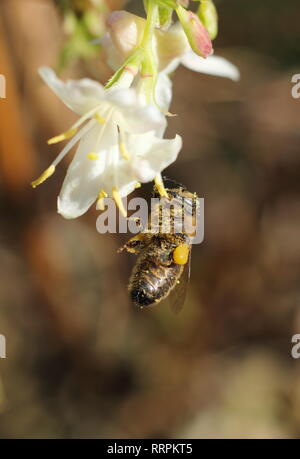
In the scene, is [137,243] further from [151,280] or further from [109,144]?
[109,144]

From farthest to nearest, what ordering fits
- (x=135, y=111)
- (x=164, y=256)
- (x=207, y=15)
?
1. (x=164, y=256)
2. (x=207, y=15)
3. (x=135, y=111)

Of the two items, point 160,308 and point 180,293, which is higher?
point 160,308

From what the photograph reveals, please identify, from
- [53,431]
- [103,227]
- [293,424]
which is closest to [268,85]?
[103,227]

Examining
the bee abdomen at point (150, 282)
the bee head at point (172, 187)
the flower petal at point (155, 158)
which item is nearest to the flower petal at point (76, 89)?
the flower petal at point (155, 158)

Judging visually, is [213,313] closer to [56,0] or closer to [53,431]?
[53,431]

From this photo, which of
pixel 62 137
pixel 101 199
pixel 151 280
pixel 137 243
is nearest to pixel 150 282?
pixel 151 280

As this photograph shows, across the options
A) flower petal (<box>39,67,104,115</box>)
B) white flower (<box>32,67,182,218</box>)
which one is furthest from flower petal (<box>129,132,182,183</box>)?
flower petal (<box>39,67,104,115</box>)

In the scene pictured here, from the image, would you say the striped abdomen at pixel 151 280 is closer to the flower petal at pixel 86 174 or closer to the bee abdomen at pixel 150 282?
the bee abdomen at pixel 150 282
